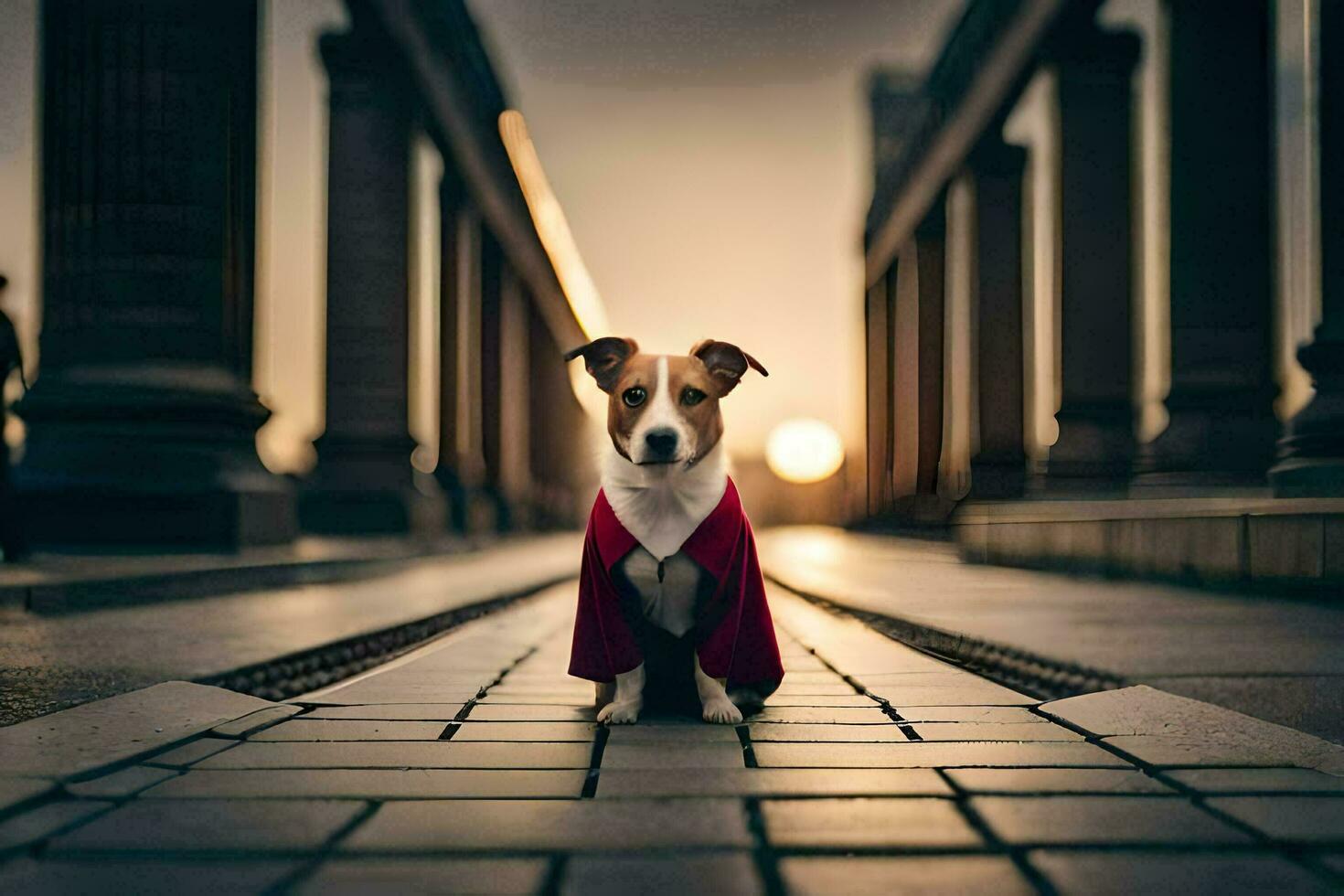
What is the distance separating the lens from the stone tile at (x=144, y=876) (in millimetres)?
1687

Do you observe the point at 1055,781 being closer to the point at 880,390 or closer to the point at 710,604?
the point at 710,604

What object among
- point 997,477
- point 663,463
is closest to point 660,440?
point 663,463

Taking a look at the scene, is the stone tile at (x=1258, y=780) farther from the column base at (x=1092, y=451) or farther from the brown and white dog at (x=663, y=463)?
the column base at (x=1092, y=451)

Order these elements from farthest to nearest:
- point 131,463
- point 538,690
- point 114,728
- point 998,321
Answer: point 998,321, point 131,463, point 538,690, point 114,728

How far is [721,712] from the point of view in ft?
10.0

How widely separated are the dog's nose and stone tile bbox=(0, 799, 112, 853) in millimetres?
1345

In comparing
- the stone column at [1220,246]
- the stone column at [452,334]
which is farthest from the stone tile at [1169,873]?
the stone column at [452,334]

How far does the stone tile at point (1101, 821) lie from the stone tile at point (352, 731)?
1344 mm

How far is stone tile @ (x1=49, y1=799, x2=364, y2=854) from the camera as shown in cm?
189

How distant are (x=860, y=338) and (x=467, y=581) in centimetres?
2455

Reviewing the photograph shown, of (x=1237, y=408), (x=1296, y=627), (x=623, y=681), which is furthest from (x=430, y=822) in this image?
(x=1237, y=408)

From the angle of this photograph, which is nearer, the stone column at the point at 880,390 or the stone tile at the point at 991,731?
the stone tile at the point at 991,731

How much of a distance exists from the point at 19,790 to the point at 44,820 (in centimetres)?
18

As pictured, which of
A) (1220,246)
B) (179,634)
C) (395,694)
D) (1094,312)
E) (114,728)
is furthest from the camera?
(1094,312)
